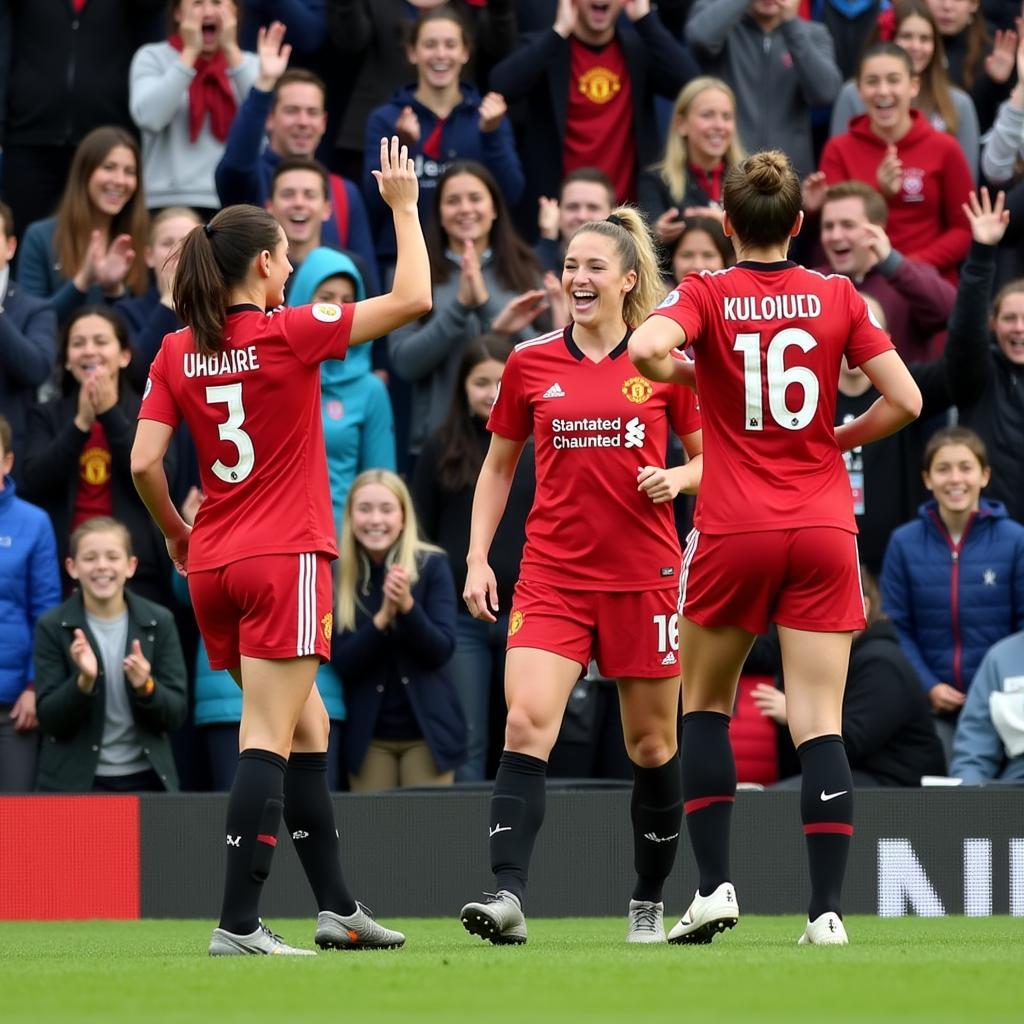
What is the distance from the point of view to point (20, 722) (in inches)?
390

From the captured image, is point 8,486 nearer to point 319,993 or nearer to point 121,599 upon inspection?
point 121,599

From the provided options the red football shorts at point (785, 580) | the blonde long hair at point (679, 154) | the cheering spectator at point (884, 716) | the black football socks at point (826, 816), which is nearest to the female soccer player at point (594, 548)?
the red football shorts at point (785, 580)

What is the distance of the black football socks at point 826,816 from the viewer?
6227 mm

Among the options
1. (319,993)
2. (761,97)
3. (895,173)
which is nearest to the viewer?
(319,993)

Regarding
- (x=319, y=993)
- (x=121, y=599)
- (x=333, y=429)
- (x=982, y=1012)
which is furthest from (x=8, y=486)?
(x=982, y=1012)

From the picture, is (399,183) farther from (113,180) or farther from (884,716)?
(113,180)

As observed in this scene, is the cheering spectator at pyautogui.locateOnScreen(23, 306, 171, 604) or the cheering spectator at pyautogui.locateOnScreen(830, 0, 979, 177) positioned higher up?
the cheering spectator at pyautogui.locateOnScreen(830, 0, 979, 177)

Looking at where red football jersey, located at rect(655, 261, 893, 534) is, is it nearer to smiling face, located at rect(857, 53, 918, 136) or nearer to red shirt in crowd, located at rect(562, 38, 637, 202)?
smiling face, located at rect(857, 53, 918, 136)

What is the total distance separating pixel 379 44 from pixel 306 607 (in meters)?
7.69

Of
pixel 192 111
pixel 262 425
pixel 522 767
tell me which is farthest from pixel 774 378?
Answer: pixel 192 111

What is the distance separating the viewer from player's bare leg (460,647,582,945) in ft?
21.4

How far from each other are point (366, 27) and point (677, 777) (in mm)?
7372

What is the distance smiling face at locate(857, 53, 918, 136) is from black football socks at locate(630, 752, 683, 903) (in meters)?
6.21

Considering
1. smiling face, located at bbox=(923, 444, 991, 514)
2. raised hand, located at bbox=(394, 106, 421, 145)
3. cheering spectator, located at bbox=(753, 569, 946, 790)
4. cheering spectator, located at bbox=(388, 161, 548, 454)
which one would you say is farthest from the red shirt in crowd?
cheering spectator, located at bbox=(753, 569, 946, 790)
